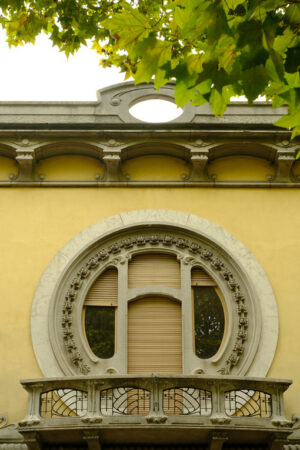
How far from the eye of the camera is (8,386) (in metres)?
11.6

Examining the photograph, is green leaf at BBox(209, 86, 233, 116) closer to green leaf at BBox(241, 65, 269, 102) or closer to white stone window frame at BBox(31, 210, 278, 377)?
green leaf at BBox(241, 65, 269, 102)

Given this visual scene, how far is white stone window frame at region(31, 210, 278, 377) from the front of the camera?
11711 millimetres

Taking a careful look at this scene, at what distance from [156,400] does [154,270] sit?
294 centimetres

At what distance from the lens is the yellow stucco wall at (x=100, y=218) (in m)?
11.9

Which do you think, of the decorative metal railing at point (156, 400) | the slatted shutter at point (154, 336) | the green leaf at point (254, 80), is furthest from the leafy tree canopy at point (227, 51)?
the slatted shutter at point (154, 336)

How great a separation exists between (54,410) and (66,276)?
8.14ft

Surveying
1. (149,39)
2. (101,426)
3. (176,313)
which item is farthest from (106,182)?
(149,39)

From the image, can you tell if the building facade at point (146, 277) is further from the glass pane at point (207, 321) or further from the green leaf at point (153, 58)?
the green leaf at point (153, 58)

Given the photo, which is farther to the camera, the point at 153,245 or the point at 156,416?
the point at 153,245

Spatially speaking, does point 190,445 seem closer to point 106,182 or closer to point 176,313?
point 176,313

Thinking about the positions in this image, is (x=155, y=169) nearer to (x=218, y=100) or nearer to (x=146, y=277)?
(x=146, y=277)

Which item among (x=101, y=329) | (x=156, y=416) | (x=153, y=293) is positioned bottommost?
(x=156, y=416)

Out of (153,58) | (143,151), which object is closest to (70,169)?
(143,151)

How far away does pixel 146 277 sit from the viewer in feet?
41.6
